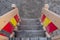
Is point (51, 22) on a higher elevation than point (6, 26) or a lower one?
higher

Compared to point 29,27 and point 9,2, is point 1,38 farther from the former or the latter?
point 9,2

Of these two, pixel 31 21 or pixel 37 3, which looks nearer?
pixel 31 21

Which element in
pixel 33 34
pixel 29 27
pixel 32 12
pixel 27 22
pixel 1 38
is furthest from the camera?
pixel 32 12

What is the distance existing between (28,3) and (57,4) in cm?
144

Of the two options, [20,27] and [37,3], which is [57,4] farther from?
[20,27]

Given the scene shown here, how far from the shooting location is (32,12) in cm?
776

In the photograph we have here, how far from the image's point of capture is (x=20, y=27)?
420cm

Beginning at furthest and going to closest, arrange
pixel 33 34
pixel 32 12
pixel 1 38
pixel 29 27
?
1. pixel 32 12
2. pixel 29 27
3. pixel 33 34
4. pixel 1 38

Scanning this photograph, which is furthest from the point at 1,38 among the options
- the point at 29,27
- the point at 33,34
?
the point at 29,27

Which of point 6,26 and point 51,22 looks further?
point 51,22

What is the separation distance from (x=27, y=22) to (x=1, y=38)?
2.48 m

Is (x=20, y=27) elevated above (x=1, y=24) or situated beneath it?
elevated above

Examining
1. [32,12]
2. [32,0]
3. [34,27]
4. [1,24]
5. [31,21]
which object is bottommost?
[1,24]

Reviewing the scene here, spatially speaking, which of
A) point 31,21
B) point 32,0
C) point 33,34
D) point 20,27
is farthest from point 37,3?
point 33,34
